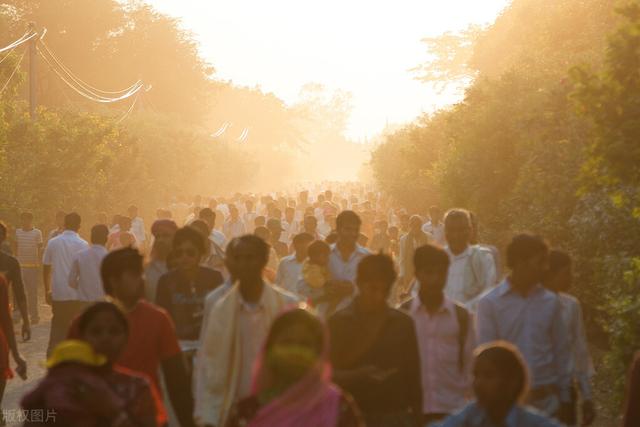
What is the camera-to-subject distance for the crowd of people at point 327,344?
16.8ft

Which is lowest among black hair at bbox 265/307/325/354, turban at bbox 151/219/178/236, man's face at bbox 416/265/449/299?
black hair at bbox 265/307/325/354

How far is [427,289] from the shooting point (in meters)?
7.70

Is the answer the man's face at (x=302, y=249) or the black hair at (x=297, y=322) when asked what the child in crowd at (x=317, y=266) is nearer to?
the man's face at (x=302, y=249)

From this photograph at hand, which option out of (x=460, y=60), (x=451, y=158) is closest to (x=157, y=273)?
(x=451, y=158)

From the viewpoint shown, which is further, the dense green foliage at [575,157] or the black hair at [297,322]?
the dense green foliage at [575,157]

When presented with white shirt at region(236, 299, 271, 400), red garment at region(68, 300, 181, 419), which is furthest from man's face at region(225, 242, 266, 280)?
red garment at region(68, 300, 181, 419)

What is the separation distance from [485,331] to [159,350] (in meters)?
2.12

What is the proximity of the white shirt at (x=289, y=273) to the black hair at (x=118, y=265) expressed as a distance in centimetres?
488

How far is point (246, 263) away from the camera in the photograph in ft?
23.5

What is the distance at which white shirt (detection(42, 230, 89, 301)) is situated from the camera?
14531 mm

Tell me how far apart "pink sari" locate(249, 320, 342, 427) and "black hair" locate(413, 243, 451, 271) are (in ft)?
9.51

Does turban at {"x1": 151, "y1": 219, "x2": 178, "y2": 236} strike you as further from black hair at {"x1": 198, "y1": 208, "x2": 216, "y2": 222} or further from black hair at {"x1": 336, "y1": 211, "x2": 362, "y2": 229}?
black hair at {"x1": 198, "y1": 208, "x2": 216, "y2": 222}

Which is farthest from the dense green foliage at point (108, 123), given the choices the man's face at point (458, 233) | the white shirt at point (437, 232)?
the man's face at point (458, 233)

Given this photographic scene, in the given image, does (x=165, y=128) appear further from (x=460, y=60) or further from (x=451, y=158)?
(x=451, y=158)
